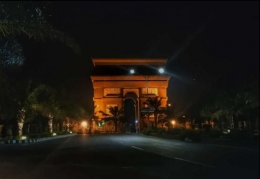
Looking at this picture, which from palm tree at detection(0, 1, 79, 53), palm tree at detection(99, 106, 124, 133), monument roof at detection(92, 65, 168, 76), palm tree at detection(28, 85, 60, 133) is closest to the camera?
palm tree at detection(0, 1, 79, 53)

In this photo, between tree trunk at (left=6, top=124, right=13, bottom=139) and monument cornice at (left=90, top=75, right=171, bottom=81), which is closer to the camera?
tree trunk at (left=6, top=124, right=13, bottom=139)

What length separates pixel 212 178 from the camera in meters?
12.7

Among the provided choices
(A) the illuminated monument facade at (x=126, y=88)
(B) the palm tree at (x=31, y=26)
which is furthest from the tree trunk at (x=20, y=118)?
(A) the illuminated monument facade at (x=126, y=88)

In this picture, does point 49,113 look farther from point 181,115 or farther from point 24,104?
point 181,115

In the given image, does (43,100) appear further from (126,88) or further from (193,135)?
(126,88)

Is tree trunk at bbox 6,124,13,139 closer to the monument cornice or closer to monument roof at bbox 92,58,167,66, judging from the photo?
the monument cornice

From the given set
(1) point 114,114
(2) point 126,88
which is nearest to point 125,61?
(2) point 126,88

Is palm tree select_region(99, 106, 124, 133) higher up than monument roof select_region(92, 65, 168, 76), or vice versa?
monument roof select_region(92, 65, 168, 76)

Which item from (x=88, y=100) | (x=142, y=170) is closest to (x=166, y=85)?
(x=88, y=100)

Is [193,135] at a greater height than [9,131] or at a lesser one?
lesser

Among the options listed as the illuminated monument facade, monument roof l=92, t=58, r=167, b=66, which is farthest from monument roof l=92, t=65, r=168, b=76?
monument roof l=92, t=58, r=167, b=66

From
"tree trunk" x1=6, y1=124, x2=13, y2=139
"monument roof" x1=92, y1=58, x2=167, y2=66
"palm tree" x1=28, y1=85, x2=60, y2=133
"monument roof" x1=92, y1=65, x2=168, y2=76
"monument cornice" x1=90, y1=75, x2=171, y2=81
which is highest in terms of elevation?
"monument roof" x1=92, y1=58, x2=167, y2=66

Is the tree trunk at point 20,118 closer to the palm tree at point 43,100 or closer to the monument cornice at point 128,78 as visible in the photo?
the palm tree at point 43,100

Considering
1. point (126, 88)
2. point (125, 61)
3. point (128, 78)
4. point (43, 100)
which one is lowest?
point (43, 100)
